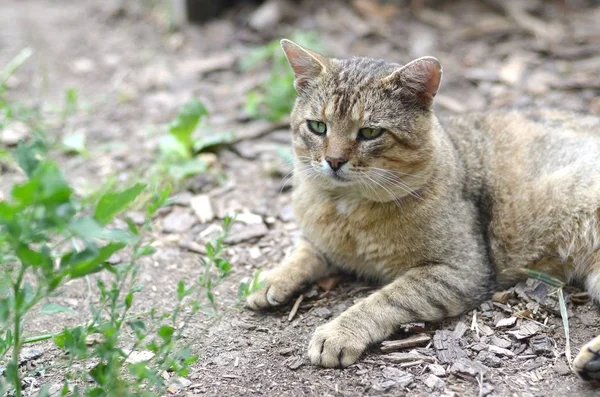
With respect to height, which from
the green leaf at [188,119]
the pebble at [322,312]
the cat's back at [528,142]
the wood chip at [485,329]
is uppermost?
the cat's back at [528,142]

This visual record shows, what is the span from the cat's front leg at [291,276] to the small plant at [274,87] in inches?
82.8

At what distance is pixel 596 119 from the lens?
4.90m

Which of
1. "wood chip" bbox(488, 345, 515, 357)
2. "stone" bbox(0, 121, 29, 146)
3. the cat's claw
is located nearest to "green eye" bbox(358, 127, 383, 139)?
"wood chip" bbox(488, 345, 515, 357)

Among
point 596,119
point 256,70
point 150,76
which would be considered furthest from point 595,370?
point 150,76

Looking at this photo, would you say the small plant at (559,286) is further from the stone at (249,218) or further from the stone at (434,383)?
the stone at (249,218)

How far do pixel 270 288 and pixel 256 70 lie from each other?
385cm

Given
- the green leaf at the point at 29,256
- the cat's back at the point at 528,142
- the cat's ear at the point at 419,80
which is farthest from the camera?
the cat's back at the point at 528,142

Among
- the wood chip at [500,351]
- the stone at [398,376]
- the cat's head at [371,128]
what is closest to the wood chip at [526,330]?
the wood chip at [500,351]

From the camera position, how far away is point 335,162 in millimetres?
3951

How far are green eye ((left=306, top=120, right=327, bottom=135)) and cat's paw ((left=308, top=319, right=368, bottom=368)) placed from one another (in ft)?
3.91

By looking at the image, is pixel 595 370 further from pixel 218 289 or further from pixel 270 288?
pixel 218 289

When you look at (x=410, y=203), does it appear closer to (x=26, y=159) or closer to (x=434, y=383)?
(x=434, y=383)

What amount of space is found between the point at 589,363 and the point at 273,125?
3896 mm

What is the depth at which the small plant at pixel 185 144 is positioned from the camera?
5707mm
